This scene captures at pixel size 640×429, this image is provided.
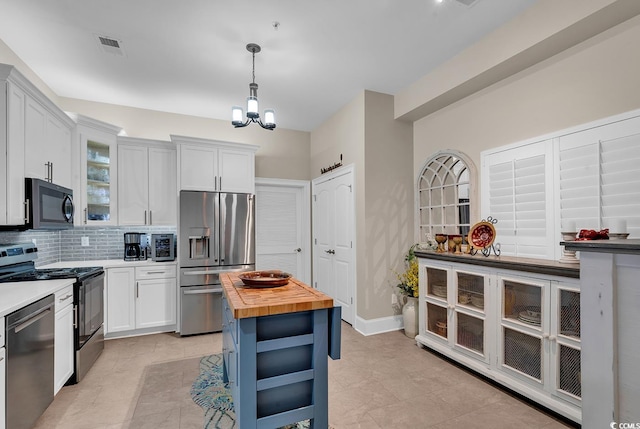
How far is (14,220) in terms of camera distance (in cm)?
231

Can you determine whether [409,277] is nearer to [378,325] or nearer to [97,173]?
[378,325]

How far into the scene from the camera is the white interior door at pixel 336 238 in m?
4.05

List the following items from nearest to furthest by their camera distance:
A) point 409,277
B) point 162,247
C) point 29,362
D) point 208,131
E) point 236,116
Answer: point 29,362
point 236,116
point 409,277
point 162,247
point 208,131

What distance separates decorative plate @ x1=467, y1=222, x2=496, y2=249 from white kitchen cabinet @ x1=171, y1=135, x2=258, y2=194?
2.85m

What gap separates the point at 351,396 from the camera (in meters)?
2.40

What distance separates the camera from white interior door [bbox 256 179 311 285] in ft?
16.4

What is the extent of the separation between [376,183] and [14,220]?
3481 mm

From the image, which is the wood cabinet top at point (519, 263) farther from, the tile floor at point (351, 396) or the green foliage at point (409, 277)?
the tile floor at point (351, 396)

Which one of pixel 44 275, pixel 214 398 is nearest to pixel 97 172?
pixel 44 275

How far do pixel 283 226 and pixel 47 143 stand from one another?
317 centimetres

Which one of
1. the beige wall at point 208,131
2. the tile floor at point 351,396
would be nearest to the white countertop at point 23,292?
the tile floor at point 351,396

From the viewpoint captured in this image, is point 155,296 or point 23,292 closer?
point 23,292

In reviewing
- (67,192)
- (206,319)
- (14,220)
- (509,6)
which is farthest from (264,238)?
(509,6)

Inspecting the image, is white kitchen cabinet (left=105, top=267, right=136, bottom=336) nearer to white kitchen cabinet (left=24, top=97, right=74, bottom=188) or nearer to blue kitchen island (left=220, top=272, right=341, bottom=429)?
white kitchen cabinet (left=24, top=97, right=74, bottom=188)
